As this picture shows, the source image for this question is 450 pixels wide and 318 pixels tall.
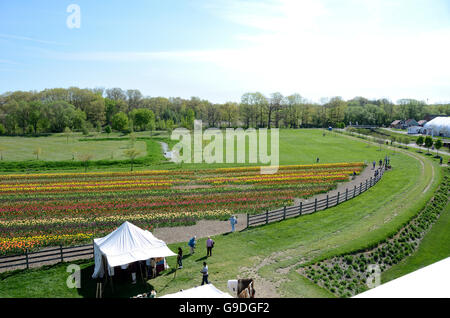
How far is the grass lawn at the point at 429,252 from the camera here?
18.1 m

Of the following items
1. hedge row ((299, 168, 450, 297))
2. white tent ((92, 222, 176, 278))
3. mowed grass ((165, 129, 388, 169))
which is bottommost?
hedge row ((299, 168, 450, 297))

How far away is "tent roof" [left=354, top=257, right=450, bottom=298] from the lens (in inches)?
423

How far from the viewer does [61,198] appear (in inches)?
1287

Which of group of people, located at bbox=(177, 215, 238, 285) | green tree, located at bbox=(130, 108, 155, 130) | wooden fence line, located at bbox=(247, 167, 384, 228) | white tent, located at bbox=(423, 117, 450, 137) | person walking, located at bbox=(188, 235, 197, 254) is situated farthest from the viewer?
green tree, located at bbox=(130, 108, 155, 130)

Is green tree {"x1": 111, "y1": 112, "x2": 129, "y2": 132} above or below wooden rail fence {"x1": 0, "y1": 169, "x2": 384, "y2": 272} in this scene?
above

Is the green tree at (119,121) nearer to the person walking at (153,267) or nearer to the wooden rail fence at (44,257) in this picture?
the wooden rail fence at (44,257)

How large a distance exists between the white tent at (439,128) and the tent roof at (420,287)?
303 feet

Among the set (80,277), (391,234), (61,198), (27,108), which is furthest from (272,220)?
(27,108)

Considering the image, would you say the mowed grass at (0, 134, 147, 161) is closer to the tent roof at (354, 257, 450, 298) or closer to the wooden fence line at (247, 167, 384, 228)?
the wooden fence line at (247, 167, 384, 228)

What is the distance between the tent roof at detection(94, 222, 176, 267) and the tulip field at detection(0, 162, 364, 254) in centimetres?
622

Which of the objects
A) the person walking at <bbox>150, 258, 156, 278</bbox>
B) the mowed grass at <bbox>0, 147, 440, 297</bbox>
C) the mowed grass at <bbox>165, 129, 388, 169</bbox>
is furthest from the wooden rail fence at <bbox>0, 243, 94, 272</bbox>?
the mowed grass at <bbox>165, 129, 388, 169</bbox>

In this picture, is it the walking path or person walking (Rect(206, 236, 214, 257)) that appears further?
the walking path

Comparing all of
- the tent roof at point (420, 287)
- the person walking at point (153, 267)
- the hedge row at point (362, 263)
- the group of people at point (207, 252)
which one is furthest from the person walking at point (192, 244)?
the tent roof at point (420, 287)
